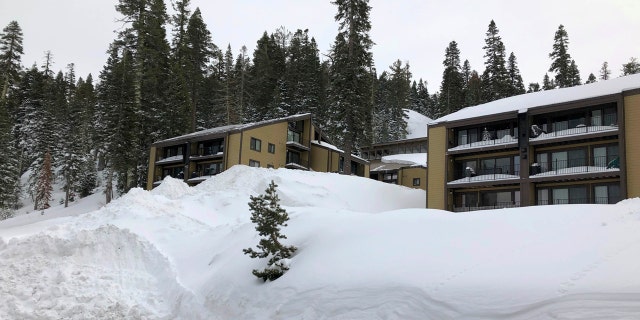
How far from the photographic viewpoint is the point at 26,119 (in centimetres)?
7262

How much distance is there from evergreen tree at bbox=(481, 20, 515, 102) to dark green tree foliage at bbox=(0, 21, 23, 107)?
6506 centimetres

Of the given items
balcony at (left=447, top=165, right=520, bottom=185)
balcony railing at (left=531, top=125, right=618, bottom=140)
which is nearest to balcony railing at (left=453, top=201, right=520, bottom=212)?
balcony at (left=447, top=165, right=520, bottom=185)

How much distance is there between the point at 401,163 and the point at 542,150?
28027 millimetres

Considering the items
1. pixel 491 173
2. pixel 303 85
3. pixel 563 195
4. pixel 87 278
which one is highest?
pixel 303 85

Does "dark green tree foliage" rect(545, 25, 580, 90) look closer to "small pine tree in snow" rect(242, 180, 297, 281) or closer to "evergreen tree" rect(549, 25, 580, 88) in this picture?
"evergreen tree" rect(549, 25, 580, 88)

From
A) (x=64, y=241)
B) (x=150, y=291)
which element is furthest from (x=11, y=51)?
(x=150, y=291)

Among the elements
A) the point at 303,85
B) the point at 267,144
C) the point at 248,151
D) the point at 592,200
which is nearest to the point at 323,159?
the point at 267,144

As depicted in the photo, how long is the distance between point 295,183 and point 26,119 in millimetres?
61046

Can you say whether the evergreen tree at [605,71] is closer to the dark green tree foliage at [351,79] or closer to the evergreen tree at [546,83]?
the evergreen tree at [546,83]

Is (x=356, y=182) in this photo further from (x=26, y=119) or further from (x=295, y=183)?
(x=26, y=119)

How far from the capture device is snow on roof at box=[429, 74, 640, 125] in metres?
30.9

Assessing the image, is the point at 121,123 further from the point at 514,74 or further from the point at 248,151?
the point at 514,74

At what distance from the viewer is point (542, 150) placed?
33375 mm

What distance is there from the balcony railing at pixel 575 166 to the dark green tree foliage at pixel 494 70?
31.3m
